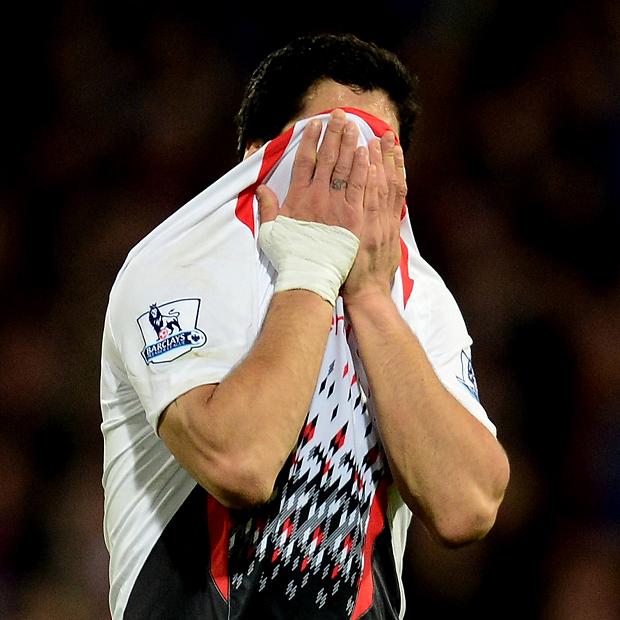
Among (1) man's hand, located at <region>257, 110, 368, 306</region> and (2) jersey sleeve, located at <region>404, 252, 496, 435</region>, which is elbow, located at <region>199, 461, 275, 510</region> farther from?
(2) jersey sleeve, located at <region>404, 252, 496, 435</region>

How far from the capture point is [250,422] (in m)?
1.24

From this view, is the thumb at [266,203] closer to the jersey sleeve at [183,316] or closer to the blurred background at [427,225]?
the jersey sleeve at [183,316]

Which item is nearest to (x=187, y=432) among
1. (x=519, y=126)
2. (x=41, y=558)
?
(x=41, y=558)

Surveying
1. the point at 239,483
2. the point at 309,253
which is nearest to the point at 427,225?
the point at 309,253

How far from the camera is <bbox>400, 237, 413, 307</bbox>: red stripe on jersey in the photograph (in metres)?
1.57

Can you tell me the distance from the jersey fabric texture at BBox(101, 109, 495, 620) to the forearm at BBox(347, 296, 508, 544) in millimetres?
53

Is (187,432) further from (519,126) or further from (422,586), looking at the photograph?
(519,126)

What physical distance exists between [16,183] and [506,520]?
156cm

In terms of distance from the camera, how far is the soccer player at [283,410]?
1282 millimetres

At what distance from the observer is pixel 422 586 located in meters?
2.62

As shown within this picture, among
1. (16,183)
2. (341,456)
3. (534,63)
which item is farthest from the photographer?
(534,63)

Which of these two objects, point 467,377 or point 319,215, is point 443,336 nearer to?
point 467,377

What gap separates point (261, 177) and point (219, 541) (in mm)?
507

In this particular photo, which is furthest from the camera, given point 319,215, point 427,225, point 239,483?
point 427,225
